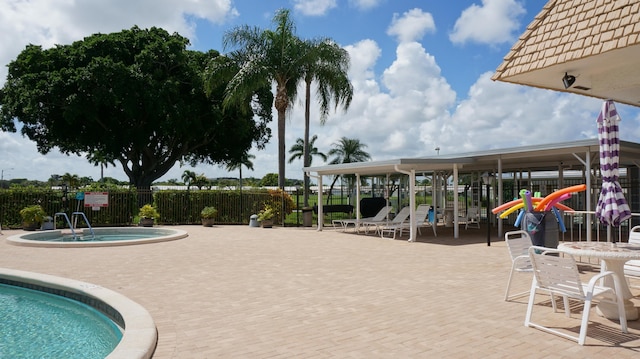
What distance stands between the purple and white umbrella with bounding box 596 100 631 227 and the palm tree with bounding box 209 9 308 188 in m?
17.0

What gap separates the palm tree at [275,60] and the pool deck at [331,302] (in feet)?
37.1

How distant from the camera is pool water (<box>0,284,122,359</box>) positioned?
16.3ft

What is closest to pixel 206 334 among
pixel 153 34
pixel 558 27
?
pixel 558 27

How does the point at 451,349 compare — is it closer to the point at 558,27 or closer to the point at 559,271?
the point at 559,271

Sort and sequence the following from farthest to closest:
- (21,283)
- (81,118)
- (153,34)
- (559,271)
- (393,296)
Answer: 1. (153,34)
2. (81,118)
3. (21,283)
4. (393,296)
5. (559,271)

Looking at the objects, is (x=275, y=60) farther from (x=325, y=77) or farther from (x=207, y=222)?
(x=207, y=222)

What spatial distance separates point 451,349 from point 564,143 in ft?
31.7

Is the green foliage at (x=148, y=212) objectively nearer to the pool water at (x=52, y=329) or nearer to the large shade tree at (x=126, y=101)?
the large shade tree at (x=126, y=101)

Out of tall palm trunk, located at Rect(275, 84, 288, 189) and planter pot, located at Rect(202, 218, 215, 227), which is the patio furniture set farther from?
tall palm trunk, located at Rect(275, 84, 288, 189)

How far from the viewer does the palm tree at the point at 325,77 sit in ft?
71.4

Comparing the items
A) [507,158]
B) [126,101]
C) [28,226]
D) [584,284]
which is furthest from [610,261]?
[126,101]

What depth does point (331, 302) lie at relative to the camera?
6.16m

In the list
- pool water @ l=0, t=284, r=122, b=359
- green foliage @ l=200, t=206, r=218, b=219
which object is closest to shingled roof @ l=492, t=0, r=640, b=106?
pool water @ l=0, t=284, r=122, b=359

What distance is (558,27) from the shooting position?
5.88 meters
